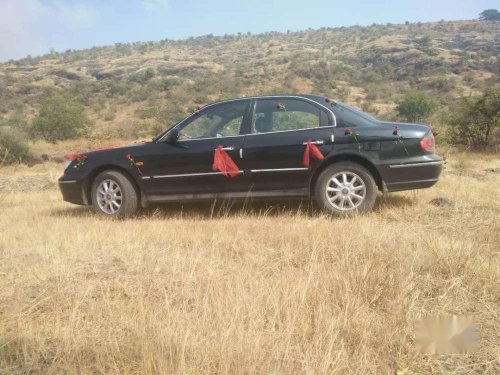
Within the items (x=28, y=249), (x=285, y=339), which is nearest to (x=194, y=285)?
(x=285, y=339)

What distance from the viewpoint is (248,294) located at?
10.3ft

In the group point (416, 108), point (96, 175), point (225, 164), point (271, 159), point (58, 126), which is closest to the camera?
point (271, 159)

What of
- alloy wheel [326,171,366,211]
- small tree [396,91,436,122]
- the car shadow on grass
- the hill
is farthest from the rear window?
small tree [396,91,436,122]

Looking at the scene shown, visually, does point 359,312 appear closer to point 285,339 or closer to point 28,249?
point 285,339

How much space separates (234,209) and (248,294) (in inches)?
153

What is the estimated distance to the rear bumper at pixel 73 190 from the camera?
22.9 ft

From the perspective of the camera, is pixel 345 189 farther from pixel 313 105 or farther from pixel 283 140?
pixel 313 105

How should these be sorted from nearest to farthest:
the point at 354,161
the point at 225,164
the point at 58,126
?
the point at 354,161
the point at 225,164
the point at 58,126

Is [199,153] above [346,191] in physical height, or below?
above

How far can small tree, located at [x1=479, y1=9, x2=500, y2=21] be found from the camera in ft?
293

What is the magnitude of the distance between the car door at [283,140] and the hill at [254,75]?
21.3 meters

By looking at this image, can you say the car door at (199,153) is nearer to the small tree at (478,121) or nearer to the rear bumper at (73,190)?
the rear bumper at (73,190)

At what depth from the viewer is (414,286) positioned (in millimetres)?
3344

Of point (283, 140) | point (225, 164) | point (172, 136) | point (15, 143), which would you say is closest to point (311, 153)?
point (283, 140)
